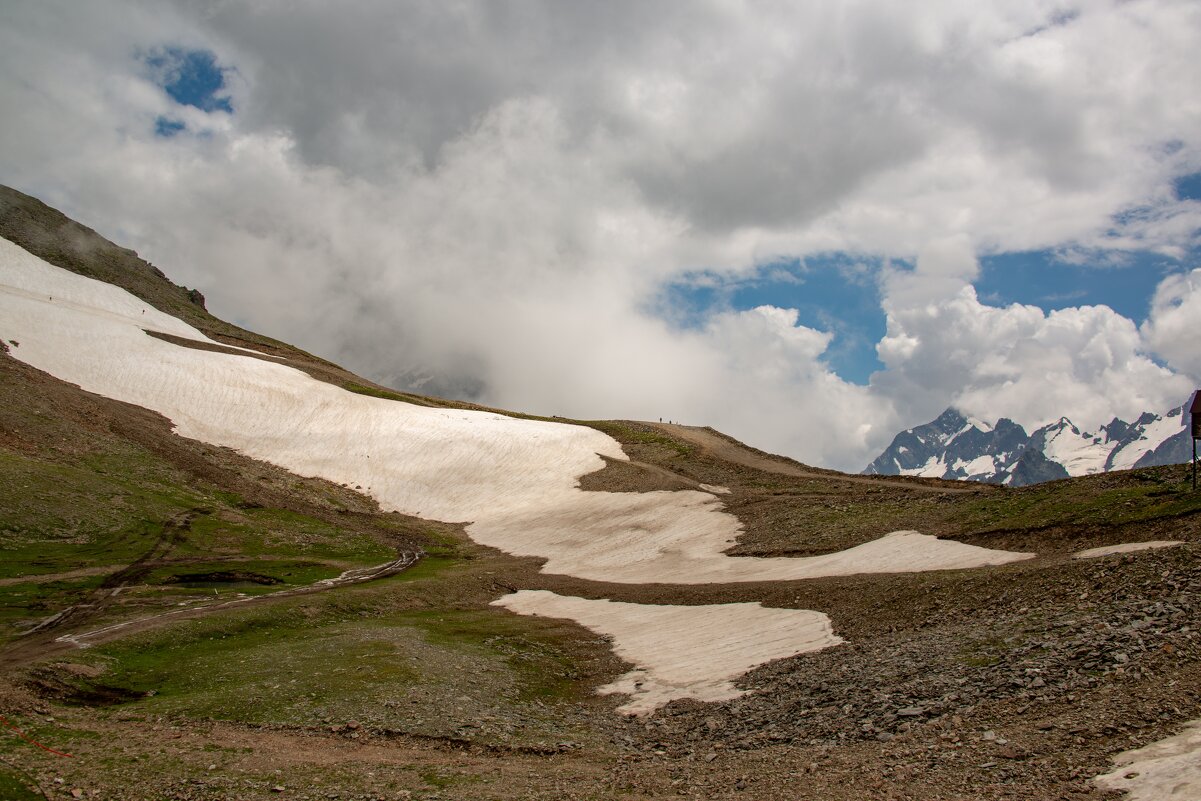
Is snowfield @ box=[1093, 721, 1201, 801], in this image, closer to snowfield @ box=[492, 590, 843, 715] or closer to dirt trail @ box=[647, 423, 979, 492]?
snowfield @ box=[492, 590, 843, 715]

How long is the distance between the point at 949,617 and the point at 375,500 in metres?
74.6

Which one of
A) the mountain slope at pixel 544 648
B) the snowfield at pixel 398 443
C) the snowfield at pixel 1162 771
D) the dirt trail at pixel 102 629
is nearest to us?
the snowfield at pixel 1162 771

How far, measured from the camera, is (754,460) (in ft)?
325

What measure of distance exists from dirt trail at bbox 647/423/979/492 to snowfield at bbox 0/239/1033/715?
44.0 ft

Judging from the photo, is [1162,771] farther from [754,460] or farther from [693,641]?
[754,460]

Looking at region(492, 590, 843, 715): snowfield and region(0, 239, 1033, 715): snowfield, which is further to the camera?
region(0, 239, 1033, 715): snowfield

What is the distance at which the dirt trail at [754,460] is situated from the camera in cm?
7475

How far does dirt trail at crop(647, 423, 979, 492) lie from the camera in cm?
7475

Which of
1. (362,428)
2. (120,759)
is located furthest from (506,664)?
(362,428)

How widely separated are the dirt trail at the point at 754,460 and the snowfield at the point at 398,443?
1342 cm

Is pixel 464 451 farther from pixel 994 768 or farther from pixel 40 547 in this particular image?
pixel 994 768

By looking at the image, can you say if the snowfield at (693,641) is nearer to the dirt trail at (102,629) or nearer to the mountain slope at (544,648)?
the mountain slope at (544,648)

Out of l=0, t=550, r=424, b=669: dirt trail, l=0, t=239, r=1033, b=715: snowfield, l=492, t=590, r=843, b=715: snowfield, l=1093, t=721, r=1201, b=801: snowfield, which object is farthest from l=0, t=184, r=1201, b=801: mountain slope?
l=0, t=239, r=1033, b=715: snowfield

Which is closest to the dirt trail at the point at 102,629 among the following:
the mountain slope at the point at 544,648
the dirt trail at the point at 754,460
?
the mountain slope at the point at 544,648
